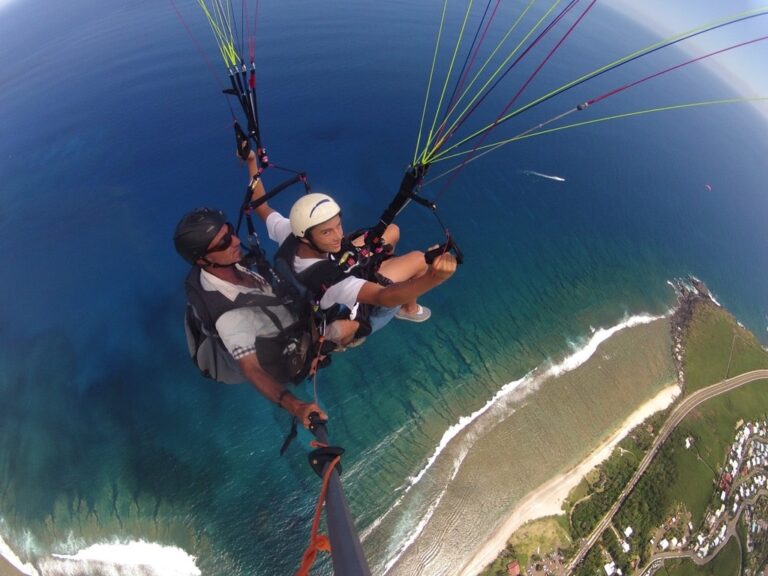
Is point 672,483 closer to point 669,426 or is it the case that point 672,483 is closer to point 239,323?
point 669,426

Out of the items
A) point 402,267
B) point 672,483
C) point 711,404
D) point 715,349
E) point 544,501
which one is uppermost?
point 402,267

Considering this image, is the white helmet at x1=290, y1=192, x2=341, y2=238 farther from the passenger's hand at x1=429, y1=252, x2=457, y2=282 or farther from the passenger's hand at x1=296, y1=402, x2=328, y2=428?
the passenger's hand at x1=296, y1=402, x2=328, y2=428

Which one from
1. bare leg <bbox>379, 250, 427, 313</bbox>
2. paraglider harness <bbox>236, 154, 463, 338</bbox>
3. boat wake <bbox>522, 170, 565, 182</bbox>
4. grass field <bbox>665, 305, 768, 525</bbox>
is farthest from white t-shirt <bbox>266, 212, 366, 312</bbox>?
boat wake <bbox>522, 170, 565, 182</bbox>

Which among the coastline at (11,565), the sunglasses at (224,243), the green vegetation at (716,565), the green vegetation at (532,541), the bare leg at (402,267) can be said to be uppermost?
the sunglasses at (224,243)

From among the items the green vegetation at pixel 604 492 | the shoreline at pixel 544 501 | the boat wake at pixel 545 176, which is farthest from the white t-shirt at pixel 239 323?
the boat wake at pixel 545 176

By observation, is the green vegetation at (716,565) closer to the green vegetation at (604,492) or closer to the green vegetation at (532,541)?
the green vegetation at (604,492)

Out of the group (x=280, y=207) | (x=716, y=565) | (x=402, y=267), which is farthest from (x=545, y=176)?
(x=402, y=267)

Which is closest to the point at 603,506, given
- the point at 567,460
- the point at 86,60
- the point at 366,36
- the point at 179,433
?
the point at 567,460
